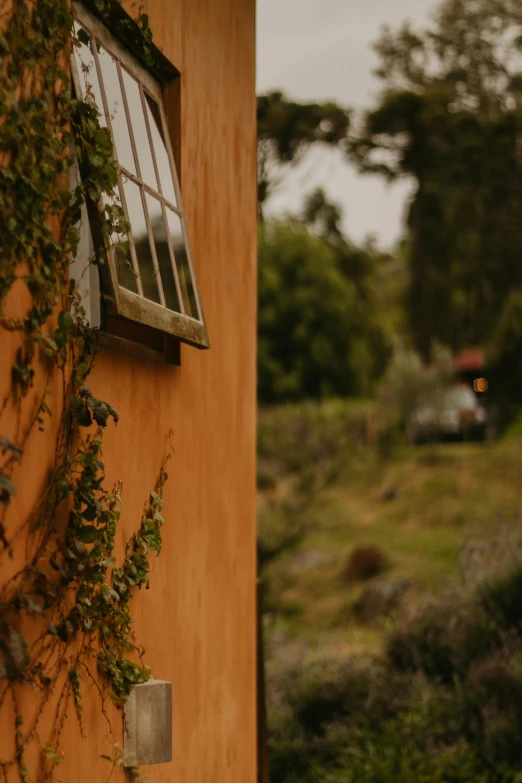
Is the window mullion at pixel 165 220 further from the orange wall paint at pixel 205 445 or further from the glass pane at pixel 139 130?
the orange wall paint at pixel 205 445

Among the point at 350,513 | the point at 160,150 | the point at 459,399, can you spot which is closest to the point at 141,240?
the point at 160,150

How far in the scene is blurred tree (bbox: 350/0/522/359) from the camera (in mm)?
14320

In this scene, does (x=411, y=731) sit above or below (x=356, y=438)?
below

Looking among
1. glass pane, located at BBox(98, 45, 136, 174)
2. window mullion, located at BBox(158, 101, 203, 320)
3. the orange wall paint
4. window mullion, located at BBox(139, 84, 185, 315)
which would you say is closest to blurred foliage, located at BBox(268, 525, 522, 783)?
the orange wall paint

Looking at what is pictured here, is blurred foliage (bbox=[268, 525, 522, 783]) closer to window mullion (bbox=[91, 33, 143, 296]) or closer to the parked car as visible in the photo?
window mullion (bbox=[91, 33, 143, 296])

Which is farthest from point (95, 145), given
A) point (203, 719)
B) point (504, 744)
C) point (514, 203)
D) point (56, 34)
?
point (514, 203)

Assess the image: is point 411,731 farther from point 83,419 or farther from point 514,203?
point 514,203

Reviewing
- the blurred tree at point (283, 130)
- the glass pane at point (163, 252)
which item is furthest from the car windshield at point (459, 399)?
the glass pane at point (163, 252)

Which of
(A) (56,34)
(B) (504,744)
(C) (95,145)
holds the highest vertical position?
(A) (56,34)

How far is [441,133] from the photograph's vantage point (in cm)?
1447

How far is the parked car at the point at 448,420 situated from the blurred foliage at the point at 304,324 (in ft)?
27.0

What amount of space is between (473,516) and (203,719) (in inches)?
624

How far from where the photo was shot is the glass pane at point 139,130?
3908 mm

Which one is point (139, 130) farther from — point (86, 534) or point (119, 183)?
point (86, 534)
